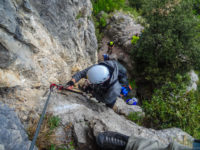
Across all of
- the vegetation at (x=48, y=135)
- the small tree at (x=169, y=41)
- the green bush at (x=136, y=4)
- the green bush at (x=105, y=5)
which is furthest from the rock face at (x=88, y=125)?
the green bush at (x=136, y=4)

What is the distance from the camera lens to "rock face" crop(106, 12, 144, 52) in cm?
1135

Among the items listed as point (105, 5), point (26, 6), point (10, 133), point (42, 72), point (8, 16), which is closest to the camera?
point (10, 133)

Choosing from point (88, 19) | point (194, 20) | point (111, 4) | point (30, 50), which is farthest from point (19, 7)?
point (111, 4)

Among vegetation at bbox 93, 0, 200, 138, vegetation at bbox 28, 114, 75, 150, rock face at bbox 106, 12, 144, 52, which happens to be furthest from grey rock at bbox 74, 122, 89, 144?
rock face at bbox 106, 12, 144, 52

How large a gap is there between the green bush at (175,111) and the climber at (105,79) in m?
1.31

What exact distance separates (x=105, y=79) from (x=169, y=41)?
5604 mm

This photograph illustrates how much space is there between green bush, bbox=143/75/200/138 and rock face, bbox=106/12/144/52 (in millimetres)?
6895

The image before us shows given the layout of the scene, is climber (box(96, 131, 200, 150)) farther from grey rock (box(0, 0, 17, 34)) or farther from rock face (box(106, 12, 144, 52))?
rock face (box(106, 12, 144, 52))

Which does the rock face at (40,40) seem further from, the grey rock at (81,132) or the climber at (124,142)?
the climber at (124,142)

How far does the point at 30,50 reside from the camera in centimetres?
334

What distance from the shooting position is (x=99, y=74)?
349 centimetres

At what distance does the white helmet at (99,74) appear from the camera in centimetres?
349

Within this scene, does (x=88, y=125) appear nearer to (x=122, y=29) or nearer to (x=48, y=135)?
(x=48, y=135)

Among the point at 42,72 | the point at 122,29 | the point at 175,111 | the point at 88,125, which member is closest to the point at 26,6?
the point at 42,72
